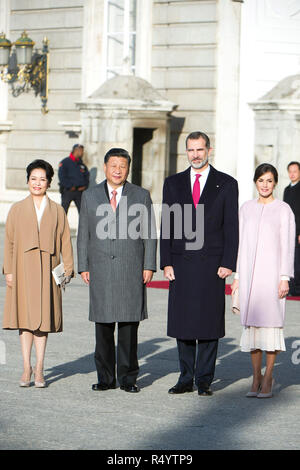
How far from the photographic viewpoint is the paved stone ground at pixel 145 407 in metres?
6.42

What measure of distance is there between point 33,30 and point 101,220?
50.7ft

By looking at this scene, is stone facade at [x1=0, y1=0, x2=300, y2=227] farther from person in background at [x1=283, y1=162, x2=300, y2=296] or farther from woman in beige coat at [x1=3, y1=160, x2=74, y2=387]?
woman in beige coat at [x1=3, y1=160, x2=74, y2=387]

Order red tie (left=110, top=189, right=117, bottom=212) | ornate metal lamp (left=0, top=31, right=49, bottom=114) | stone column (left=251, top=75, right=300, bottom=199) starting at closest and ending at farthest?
red tie (left=110, top=189, right=117, bottom=212), stone column (left=251, top=75, right=300, bottom=199), ornate metal lamp (left=0, top=31, right=49, bottom=114)

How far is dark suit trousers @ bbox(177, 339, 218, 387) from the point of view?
26.0ft

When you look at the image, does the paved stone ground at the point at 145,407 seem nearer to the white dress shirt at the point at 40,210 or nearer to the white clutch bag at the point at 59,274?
the white clutch bag at the point at 59,274

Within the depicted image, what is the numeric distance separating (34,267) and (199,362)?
4.10 ft

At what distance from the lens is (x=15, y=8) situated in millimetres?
23234

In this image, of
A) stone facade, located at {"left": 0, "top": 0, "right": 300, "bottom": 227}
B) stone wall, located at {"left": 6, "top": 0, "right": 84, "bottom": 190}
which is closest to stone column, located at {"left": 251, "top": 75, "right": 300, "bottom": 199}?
stone facade, located at {"left": 0, "top": 0, "right": 300, "bottom": 227}

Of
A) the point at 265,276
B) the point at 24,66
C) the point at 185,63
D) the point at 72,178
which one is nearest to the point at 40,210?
the point at 265,276

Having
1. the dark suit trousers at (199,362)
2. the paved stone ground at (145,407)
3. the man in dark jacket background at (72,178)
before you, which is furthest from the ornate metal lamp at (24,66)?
the dark suit trousers at (199,362)

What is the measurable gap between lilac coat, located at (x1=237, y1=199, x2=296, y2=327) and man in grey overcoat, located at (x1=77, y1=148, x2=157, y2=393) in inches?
24.8

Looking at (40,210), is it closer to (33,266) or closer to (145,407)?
(33,266)

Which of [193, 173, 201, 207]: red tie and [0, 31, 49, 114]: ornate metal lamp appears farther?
[0, 31, 49, 114]: ornate metal lamp

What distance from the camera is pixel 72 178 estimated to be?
2000 centimetres
